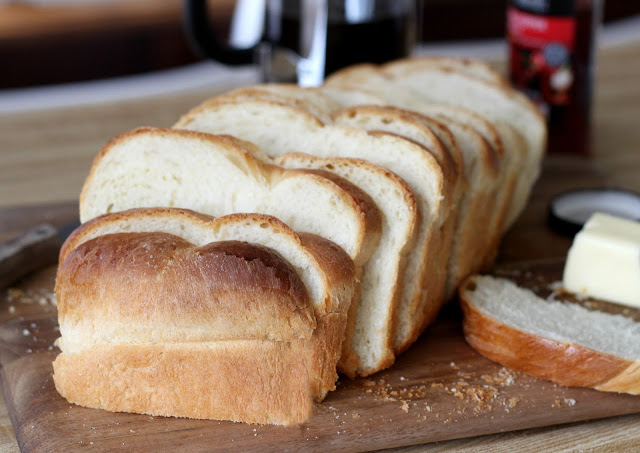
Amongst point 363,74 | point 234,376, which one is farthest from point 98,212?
point 363,74

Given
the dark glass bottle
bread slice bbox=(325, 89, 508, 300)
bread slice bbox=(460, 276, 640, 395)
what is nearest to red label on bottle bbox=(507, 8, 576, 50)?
the dark glass bottle

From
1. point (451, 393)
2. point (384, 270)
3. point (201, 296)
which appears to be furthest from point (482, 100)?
point (201, 296)

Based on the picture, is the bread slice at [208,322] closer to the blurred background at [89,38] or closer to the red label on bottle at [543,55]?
the red label on bottle at [543,55]

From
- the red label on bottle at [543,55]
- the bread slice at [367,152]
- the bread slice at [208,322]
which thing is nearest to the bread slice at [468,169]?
the bread slice at [367,152]

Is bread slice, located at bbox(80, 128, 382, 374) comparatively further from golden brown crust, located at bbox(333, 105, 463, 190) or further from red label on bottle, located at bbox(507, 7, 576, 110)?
red label on bottle, located at bbox(507, 7, 576, 110)

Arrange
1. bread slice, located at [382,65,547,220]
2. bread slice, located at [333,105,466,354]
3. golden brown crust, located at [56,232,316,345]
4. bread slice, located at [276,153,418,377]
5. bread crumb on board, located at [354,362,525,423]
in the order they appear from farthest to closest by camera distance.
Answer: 1. bread slice, located at [382,65,547,220]
2. bread slice, located at [333,105,466,354]
3. bread slice, located at [276,153,418,377]
4. bread crumb on board, located at [354,362,525,423]
5. golden brown crust, located at [56,232,316,345]

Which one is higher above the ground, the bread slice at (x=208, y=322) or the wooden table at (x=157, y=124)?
the bread slice at (x=208, y=322)
